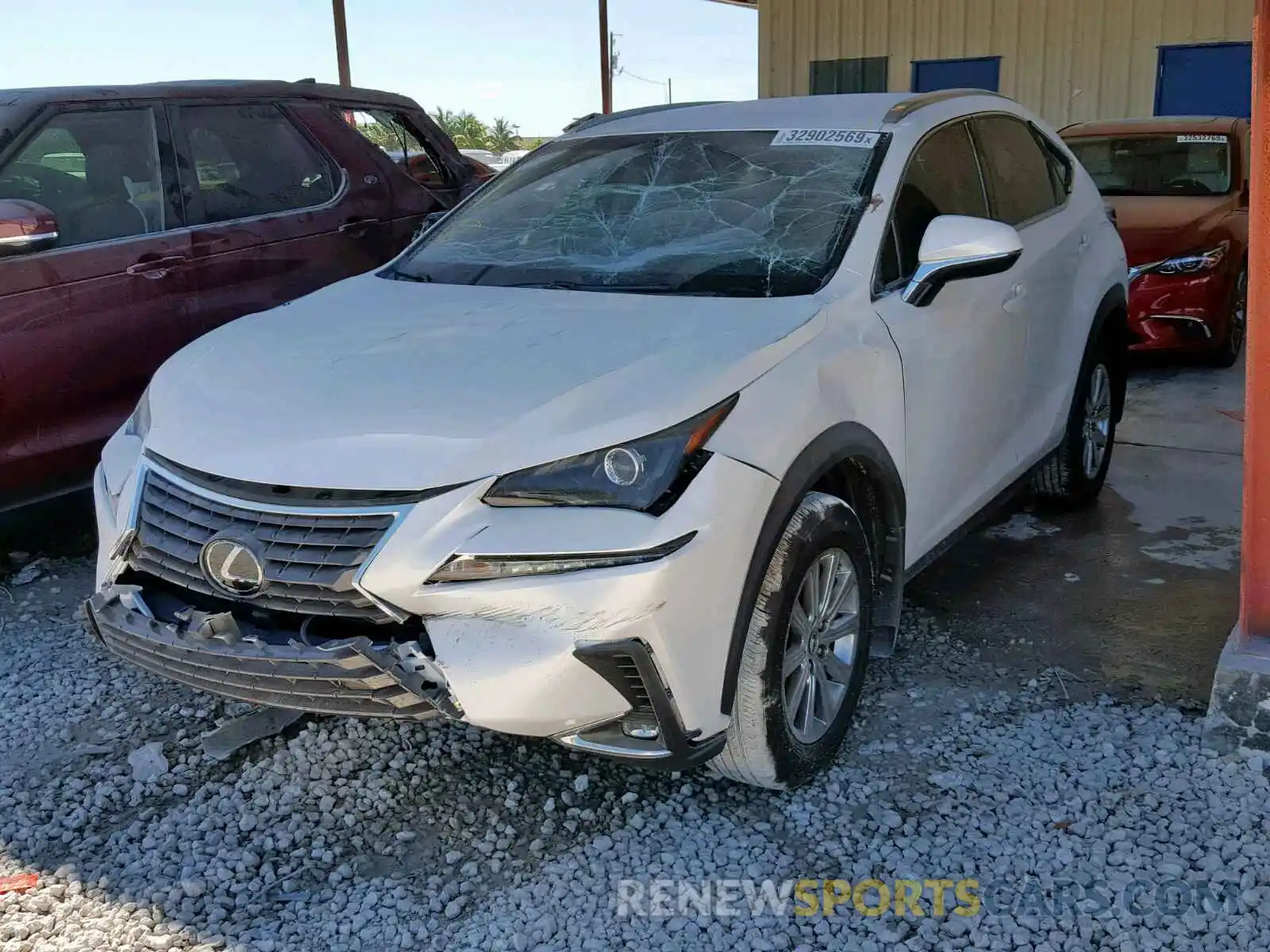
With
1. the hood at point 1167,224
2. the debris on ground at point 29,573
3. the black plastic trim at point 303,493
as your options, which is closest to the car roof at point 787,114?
the black plastic trim at point 303,493

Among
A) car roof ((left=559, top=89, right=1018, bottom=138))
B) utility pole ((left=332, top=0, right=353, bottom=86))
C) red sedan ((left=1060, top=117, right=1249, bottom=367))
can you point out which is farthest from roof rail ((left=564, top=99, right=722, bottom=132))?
utility pole ((left=332, top=0, right=353, bottom=86))

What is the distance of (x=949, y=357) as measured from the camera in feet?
11.6

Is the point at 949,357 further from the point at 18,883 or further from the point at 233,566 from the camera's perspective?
Result: the point at 18,883

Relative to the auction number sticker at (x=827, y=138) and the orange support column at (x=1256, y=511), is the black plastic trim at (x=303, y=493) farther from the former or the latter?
the orange support column at (x=1256, y=511)

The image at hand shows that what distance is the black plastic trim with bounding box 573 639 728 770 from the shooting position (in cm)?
239

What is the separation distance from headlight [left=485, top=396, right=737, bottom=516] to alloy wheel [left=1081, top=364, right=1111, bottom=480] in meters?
2.80

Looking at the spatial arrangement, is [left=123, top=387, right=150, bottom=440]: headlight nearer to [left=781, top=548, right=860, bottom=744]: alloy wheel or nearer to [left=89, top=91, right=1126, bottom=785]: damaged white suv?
[left=89, top=91, right=1126, bottom=785]: damaged white suv

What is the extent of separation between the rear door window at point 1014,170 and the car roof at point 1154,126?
4.36m

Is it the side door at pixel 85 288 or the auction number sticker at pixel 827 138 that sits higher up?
the auction number sticker at pixel 827 138

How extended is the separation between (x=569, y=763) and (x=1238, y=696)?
66.6 inches

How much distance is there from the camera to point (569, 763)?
3.20 m

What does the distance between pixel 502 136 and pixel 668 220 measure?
44512mm

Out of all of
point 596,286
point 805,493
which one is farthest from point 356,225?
point 805,493

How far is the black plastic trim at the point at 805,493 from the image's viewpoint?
258cm
